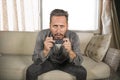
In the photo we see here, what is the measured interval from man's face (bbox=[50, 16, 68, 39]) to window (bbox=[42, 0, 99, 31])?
168 centimetres

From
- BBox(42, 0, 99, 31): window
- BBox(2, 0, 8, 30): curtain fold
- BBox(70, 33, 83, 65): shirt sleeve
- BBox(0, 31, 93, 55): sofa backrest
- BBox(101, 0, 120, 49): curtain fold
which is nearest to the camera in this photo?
BBox(70, 33, 83, 65): shirt sleeve

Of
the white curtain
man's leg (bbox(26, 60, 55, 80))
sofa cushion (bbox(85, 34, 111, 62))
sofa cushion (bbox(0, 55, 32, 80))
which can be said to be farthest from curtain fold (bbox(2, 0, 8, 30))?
man's leg (bbox(26, 60, 55, 80))

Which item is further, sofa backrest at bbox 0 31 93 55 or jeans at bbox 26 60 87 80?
sofa backrest at bbox 0 31 93 55

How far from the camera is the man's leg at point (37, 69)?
1.90m

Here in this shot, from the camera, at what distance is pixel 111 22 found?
3316mm

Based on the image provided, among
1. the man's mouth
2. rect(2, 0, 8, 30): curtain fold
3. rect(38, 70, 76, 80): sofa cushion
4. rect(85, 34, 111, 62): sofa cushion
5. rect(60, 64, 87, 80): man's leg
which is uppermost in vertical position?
rect(2, 0, 8, 30): curtain fold

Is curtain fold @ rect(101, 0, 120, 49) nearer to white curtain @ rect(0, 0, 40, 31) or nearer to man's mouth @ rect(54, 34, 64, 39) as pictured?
white curtain @ rect(0, 0, 40, 31)

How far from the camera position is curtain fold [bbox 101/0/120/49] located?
3.27 m

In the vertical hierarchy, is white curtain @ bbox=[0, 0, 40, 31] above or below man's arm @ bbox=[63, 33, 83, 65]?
above

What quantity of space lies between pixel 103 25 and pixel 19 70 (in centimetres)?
173

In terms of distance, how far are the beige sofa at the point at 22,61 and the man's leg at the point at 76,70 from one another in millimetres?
56

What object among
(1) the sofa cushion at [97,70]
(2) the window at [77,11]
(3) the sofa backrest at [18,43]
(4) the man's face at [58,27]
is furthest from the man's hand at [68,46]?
(2) the window at [77,11]

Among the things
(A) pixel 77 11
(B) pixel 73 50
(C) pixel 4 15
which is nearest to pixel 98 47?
(B) pixel 73 50

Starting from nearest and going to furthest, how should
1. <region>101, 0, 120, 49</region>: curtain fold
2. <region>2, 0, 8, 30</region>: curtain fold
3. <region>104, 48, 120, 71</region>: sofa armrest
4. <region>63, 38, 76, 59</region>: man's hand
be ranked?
1. <region>63, 38, 76, 59</region>: man's hand
2. <region>104, 48, 120, 71</region>: sofa armrest
3. <region>101, 0, 120, 49</region>: curtain fold
4. <region>2, 0, 8, 30</region>: curtain fold
